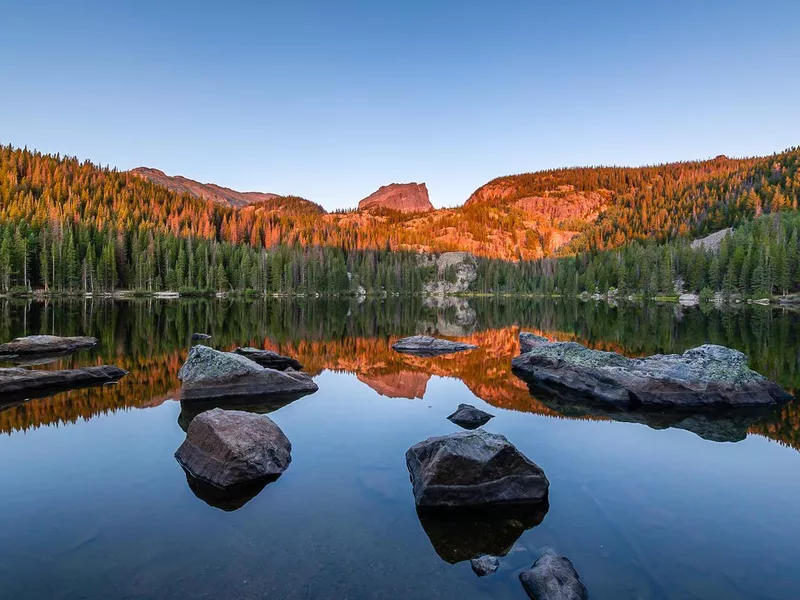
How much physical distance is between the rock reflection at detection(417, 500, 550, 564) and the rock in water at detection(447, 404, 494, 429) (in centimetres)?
551

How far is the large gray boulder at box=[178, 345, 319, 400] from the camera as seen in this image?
54.0 ft

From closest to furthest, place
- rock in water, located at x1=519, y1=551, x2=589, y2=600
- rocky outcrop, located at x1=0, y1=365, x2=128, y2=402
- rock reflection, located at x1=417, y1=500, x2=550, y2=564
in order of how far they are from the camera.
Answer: rock in water, located at x1=519, y1=551, x2=589, y2=600
rock reflection, located at x1=417, y1=500, x2=550, y2=564
rocky outcrop, located at x1=0, y1=365, x2=128, y2=402

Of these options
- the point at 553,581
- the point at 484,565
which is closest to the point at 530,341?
the point at 484,565

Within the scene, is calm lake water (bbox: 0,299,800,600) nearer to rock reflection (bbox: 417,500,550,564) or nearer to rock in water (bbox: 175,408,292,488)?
rock reflection (bbox: 417,500,550,564)

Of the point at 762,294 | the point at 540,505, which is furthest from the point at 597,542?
the point at 762,294

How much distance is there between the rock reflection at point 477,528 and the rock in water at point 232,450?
383 centimetres

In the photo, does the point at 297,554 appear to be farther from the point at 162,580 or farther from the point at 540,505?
the point at 540,505

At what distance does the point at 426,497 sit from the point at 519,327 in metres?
43.3

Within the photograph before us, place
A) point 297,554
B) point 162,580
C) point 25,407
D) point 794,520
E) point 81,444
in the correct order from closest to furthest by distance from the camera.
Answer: point 162,580 → point 297,554 → point 794,520 → point 81,444 → point 25,407

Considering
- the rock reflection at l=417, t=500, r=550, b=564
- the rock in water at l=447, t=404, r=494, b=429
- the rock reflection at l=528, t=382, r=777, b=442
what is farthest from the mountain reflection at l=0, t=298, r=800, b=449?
the rock reflection at l=417, t=500, r=550, b=564

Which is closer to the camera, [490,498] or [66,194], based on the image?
[490,498]

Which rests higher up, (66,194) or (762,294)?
(66,194)

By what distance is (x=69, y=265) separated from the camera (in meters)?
101

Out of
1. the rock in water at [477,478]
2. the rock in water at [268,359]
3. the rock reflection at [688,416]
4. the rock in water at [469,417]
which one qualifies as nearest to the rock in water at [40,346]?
the rock in water at [268,359]
